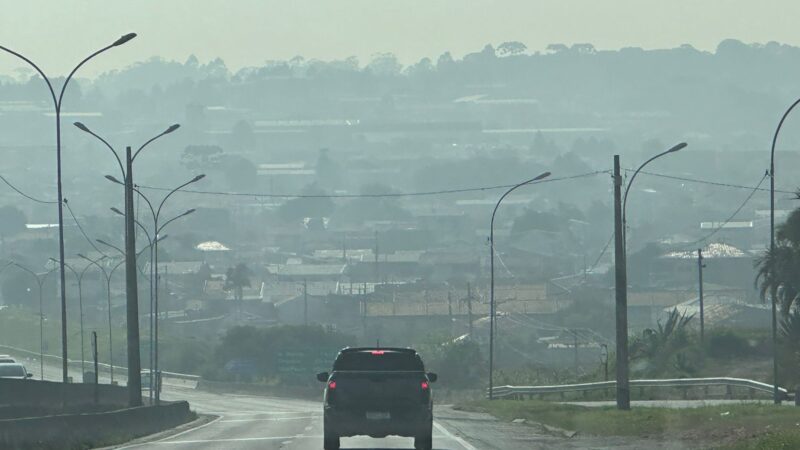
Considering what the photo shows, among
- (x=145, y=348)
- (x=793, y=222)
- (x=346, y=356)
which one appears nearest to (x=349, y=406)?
(x=346, y=356)

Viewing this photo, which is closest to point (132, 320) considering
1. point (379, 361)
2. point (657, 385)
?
point (379, 361)

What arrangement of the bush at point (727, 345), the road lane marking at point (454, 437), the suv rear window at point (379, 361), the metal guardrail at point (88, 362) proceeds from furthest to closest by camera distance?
the metal guardrail at point (88, 362)
the bush at point (727, 345)
the road lane marking at point (454, 437)
the suv rear window at point (379, 361)

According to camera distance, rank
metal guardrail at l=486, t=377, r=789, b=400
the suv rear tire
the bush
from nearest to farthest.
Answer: the suv rear tire
metal guardrail at l=486, t=377, r=789, b=400
the bush

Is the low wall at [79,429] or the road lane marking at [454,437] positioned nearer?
the low wall at [79,429]

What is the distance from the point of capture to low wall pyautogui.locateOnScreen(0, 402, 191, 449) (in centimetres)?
3612

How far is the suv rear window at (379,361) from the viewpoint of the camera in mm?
38547

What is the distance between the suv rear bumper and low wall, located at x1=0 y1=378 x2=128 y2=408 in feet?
57.5

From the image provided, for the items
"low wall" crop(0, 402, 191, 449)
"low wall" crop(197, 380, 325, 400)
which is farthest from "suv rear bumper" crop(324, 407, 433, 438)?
"low wall" crop(197, 380, 325, 400)

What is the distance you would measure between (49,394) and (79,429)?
59.6 ft

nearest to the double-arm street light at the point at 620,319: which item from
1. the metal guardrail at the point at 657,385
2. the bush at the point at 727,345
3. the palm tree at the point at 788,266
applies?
the metal guardrail at the point at 657,385

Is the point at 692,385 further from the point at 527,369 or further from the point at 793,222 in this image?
the point at 527,369

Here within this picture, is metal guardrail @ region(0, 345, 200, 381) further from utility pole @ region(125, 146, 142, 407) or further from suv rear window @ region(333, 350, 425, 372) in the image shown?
suv rear window @ region(333, 350, 425, 372)

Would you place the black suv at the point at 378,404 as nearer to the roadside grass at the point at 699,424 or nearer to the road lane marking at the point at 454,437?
the road lane marking at the point at 454,437

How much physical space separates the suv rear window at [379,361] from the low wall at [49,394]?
53.3 ft
